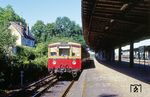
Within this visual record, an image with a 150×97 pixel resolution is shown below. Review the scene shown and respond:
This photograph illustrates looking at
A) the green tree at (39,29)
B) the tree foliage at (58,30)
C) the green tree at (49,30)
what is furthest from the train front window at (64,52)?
the green tree at (49,30)

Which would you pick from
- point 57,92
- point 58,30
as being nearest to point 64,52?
point 57,92

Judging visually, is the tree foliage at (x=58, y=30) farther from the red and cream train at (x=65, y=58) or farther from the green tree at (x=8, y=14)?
the red and cream train at (x=65, y=58)

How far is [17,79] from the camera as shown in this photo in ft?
85.0

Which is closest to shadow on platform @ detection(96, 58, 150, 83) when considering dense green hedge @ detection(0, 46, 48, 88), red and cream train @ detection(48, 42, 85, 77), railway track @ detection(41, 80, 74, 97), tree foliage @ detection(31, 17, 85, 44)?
red and cream train @ detection(48, 42, 85, 77)

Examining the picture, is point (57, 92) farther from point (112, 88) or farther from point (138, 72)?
point (138, 72)

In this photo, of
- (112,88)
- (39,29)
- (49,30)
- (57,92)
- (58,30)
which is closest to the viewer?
(112,88)

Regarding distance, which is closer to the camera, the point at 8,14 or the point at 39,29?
the point at 8,14

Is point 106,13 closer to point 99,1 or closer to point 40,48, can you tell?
point 99,1

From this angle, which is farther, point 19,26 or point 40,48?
point 19,26

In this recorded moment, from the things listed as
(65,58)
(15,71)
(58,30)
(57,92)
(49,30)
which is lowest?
(57,92)

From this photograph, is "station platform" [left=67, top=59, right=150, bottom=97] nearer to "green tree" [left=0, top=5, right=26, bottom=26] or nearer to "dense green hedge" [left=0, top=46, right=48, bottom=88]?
"dense green hedge" [left=0, top=46, right=48, bottom=88]

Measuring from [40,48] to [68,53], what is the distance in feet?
89.3

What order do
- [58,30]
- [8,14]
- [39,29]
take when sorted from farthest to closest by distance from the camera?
[58,30], [39,29], [8,14]

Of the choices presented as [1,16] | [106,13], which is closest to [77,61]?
[106,13]
